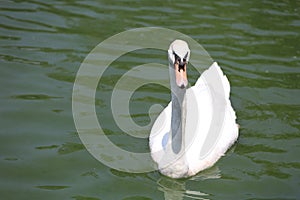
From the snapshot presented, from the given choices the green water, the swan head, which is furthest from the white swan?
the green water

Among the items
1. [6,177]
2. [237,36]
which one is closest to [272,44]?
[237,36]

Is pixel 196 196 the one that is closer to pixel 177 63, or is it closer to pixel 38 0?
pixel 177 63

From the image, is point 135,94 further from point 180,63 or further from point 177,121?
point 180,63

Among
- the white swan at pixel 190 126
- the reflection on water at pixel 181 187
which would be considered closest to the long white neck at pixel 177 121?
the white swan at pixel 190 126

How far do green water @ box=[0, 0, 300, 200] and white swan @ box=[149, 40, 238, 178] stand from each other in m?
0.17

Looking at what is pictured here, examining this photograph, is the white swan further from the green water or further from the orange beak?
the green water

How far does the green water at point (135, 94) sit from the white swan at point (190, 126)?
0.17m

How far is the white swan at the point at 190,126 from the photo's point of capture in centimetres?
556

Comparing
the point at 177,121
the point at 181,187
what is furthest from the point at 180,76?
the point at 181,187

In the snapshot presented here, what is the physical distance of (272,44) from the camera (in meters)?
9.64

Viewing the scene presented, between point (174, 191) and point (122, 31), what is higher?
point (122, 31)

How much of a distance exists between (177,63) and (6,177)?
2.19 m

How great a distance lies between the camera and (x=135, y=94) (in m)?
7.74

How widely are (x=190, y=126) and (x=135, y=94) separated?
4.74 ft
